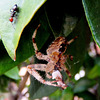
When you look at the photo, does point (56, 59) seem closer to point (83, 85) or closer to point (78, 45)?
point (78, 45)

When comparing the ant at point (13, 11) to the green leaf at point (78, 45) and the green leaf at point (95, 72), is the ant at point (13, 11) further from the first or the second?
the green leaf at point (95, 72)

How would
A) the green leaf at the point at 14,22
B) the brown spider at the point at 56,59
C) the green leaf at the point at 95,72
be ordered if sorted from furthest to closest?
the green leaf at the point at 95,72, the brown spider at the point at 56,59, the green leaf at the point at 14,22

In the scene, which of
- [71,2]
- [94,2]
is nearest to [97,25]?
[94,2]

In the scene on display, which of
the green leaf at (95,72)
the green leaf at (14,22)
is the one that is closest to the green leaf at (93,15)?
the green leaf at (14,22)

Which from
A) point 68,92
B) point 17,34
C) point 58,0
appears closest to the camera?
point 17,34

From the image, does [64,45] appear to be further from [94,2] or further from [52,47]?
[94,2]

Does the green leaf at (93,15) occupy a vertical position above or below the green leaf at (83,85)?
above
